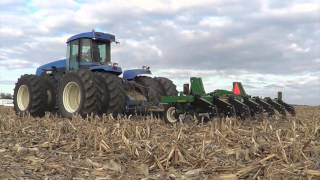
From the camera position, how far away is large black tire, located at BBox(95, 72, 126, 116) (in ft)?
39.8

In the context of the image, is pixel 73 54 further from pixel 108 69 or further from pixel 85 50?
pixel 108 69

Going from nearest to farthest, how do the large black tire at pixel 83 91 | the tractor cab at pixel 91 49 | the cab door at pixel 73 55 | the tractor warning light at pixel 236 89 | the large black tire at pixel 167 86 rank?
the large black tire at pixel 83 91, the tractor warning light at pixel 236 89, the tractor cab at pixel 91 49, the cab door at pixel 73 55, the large black tire at pixel 167 86

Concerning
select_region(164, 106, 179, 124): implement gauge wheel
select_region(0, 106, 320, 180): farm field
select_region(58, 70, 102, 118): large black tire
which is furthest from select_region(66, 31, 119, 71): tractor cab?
select_region(0, 106, 320, 180): farm field

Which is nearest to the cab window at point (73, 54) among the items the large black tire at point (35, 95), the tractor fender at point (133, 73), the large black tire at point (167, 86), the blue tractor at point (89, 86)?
the blue tractor at point (89, 86)

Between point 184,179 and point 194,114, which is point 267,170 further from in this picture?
point 194,114

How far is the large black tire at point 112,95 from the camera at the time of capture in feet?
39.8

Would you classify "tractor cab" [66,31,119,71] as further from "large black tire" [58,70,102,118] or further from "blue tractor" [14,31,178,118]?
"large black tire" [58,70,102,118]

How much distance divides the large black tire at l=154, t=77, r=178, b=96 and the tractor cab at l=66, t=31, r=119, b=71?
163 centimetres

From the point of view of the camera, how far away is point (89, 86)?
39.7ft

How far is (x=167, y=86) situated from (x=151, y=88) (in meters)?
0.68

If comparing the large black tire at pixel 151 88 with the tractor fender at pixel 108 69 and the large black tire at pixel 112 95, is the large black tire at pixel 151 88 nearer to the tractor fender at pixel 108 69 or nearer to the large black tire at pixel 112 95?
the tractor fender at pixel 108 69

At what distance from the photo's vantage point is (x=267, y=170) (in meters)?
4.90

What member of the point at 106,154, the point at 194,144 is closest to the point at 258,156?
the point at 194,144

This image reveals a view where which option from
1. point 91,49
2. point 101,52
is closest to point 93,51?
point 91,49
